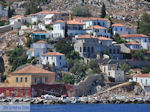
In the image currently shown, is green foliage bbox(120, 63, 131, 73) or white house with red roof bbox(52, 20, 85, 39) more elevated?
white house with red roof bbox(52, 20, 85, 39)

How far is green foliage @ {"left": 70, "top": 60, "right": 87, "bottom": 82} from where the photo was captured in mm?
100463

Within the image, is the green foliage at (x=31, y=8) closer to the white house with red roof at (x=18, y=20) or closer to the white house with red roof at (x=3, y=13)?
the white house with red roof at (x=3, y=13)

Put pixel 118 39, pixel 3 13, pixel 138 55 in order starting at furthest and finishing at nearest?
pixel 3 13
pixel 118 39
pixel 138 55

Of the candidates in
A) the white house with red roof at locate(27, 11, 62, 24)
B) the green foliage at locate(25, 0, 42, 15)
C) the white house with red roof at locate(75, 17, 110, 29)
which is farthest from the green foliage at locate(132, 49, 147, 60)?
the green foliage at locate(25, 0, 42, 15)

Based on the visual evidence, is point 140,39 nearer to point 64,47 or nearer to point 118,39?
point 118,39

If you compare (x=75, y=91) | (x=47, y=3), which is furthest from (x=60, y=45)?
(x=47, y=3)

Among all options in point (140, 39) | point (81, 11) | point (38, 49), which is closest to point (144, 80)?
point (38, 49)

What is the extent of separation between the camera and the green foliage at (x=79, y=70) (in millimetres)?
100463

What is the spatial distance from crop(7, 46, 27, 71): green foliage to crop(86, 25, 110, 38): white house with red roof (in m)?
A: 12.5

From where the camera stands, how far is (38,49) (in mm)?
108438

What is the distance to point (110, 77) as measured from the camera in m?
102

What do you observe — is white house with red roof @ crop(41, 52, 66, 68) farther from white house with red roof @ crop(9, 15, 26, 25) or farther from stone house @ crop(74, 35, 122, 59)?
white house with red roof @ crop(9, 15, 26, 25)

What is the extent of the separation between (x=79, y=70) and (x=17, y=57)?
470 inches

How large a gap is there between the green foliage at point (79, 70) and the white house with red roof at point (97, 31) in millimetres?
12066
